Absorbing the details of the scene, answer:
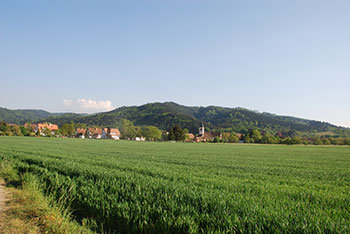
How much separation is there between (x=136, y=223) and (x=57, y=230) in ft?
6.07

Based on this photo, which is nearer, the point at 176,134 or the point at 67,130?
the point at 176,134

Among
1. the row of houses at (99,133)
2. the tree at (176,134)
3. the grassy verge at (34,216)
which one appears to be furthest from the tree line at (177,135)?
the grassy verge at (34,216)

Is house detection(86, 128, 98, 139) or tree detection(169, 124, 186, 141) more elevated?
tree detection(169, 124, 186, 141)

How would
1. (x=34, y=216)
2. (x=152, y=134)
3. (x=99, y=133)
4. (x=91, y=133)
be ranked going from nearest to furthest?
(x=34, y=216) < (x=152, y=134) < (x=91, y=133) < (x=99, y=133)

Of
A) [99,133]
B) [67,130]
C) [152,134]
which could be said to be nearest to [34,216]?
[152,134]

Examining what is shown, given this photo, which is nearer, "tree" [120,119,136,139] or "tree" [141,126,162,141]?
"tree" [141,126,162,141]

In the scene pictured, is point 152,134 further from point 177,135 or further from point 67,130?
point 67,130

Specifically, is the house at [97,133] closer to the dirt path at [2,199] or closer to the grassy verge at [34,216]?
the dirt path at [2,199]

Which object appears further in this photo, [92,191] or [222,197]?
[92,191]

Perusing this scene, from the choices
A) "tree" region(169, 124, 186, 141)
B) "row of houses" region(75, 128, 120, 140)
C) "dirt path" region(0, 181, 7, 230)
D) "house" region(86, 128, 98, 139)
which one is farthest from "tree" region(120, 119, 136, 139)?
"dirt path" region(0, 181, 7, 230)

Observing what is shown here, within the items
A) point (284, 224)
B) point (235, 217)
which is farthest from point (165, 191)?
point (284, 224)

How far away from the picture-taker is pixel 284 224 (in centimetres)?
408

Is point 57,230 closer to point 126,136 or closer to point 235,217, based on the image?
point 235,217

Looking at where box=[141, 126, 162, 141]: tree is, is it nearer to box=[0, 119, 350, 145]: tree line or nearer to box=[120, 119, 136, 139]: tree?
box=[0, 119, 350, 145]: tree line
